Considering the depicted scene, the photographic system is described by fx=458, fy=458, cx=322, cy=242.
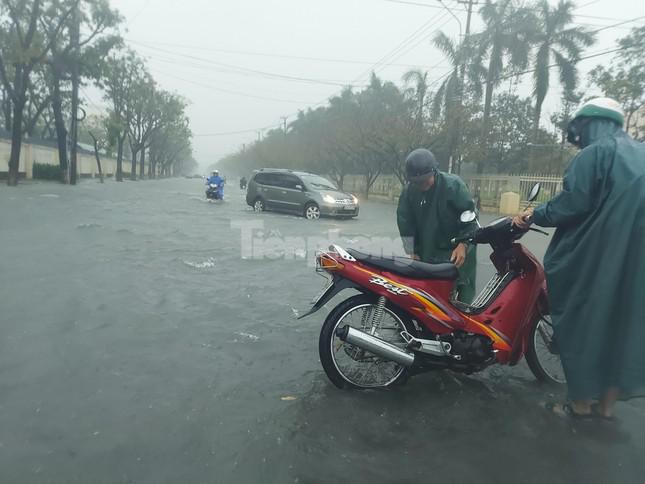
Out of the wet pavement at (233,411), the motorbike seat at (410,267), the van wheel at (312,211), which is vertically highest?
the motorbike seat at (410,267)

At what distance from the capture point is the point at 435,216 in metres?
3.71

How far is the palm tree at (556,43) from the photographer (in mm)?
24766

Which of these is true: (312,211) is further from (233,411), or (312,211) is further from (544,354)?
(233,411)

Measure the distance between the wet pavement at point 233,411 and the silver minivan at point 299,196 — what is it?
10.6 metres

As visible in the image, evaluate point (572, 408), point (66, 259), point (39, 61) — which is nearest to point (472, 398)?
point (572, 408)

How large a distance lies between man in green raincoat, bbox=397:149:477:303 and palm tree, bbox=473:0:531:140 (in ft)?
72.1

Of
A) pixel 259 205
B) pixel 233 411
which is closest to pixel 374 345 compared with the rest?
pixel 233 411

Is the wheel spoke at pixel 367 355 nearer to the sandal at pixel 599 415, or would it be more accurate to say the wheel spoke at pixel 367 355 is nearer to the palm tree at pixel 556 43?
the sandal at pixel 599 415

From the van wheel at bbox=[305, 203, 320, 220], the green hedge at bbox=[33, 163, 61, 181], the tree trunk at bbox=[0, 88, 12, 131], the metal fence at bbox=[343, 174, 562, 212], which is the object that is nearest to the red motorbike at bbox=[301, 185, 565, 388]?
the van wheel at bbox=[305, 203, 320, 220]

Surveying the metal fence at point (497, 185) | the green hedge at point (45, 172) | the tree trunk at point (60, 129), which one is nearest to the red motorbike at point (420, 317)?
the metal fence at point (497, 185)

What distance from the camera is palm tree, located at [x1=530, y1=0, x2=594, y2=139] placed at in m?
24.8

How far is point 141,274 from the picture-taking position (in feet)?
19.8

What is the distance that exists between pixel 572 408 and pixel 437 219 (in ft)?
5.32

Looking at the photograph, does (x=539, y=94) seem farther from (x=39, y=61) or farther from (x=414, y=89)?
(x=39, y=61)
